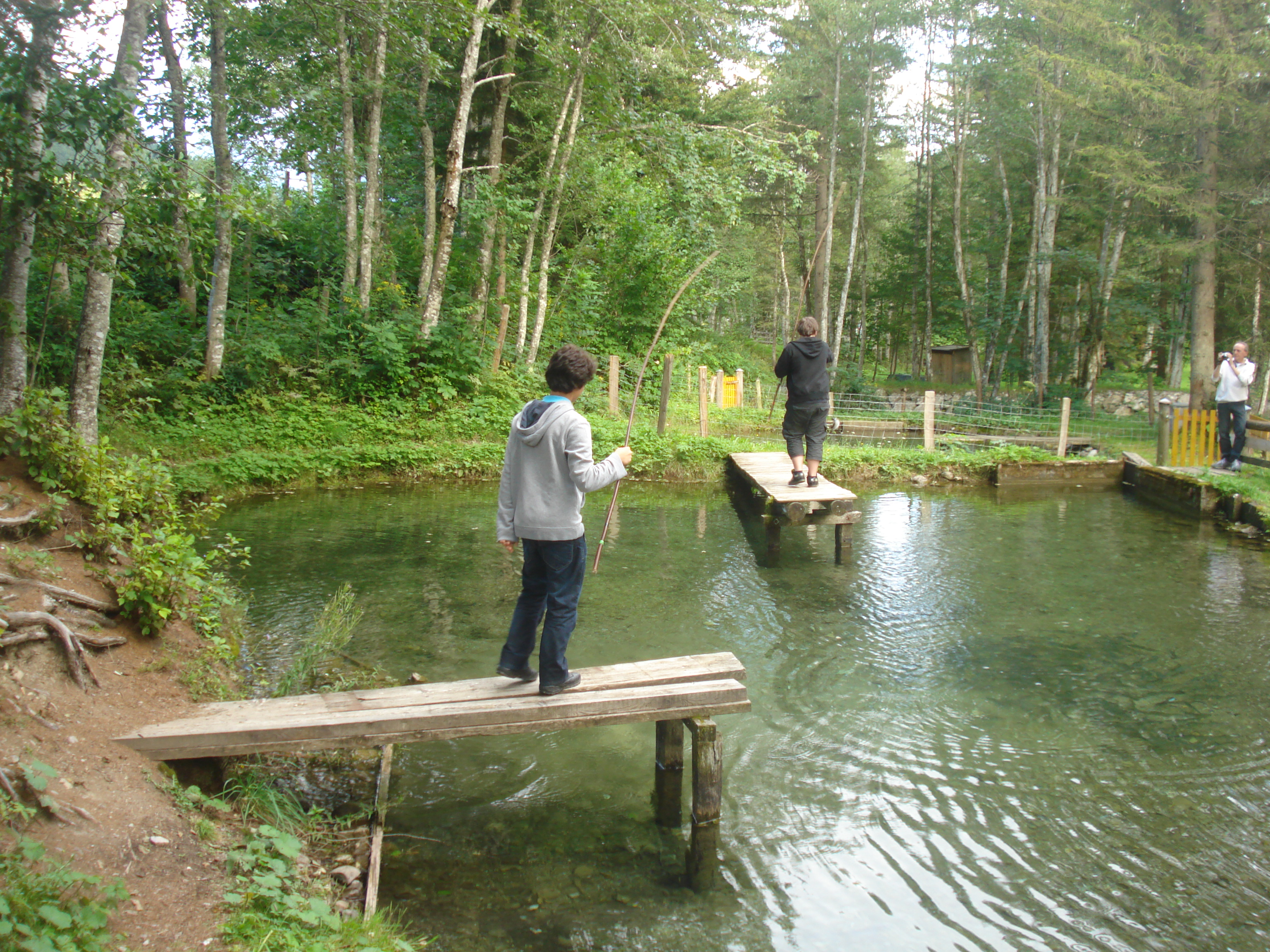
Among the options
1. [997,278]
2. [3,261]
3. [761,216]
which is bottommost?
[3,261]

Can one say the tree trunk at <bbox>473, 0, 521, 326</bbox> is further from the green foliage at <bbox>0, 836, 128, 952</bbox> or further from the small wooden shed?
the small wooden shed

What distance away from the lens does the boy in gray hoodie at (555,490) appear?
3.48 m

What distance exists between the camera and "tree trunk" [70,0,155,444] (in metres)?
5.63

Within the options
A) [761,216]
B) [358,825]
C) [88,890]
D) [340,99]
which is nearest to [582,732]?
[358,825]

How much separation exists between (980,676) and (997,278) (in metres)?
28.8

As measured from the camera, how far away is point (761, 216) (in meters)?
30.0

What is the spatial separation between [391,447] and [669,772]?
1032 cm

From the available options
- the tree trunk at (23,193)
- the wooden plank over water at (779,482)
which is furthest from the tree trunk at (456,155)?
the tree trunk at (23,193)

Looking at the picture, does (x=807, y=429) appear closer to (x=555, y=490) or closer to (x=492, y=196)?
(x=555, y=490)

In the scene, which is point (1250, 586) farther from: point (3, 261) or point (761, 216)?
point (761, 216)

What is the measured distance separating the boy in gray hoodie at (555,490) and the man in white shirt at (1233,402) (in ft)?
37.2

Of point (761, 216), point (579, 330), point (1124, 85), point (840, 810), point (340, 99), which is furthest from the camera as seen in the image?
point (761, 216)

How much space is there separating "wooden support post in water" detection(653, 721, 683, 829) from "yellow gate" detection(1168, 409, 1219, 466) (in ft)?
41.9

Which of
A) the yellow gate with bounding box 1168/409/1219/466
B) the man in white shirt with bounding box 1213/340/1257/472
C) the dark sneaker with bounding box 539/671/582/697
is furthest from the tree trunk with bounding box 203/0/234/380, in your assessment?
the yellow gate with bounding box 1168/409/1219/466
